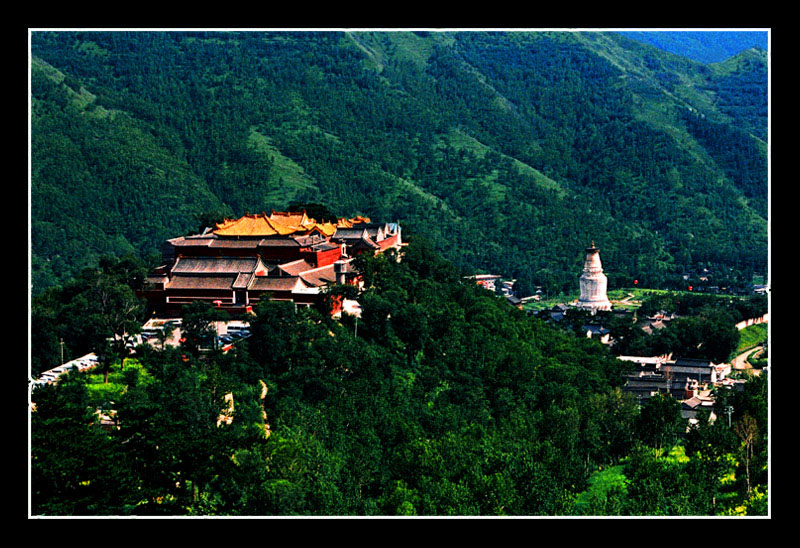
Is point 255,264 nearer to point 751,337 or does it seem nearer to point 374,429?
point 374,429

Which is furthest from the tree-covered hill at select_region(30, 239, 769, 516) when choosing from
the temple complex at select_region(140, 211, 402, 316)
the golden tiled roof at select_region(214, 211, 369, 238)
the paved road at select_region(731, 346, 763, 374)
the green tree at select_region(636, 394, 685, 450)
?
Answer: the paved road at select_region(731, 346, 763, 374)

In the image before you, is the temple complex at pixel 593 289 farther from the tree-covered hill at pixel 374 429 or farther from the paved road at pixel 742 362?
the tree-covered hill at pixel 374 429

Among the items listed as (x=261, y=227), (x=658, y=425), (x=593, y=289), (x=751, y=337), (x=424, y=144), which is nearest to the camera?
(x=658, y=425)

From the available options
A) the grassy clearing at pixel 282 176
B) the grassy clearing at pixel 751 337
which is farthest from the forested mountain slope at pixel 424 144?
the grassy clearing at pixel 751 337

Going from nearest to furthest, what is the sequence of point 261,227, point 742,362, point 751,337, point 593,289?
1. point 261,227
2. point 742,362
3. point 751,337
4. point 593,289

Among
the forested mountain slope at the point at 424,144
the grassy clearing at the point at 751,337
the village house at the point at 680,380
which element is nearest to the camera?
the village house at the point at 680,380

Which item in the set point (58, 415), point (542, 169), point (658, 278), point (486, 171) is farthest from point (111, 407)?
point (542, 169)

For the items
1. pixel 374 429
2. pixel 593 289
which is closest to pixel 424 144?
pixel 593 289
